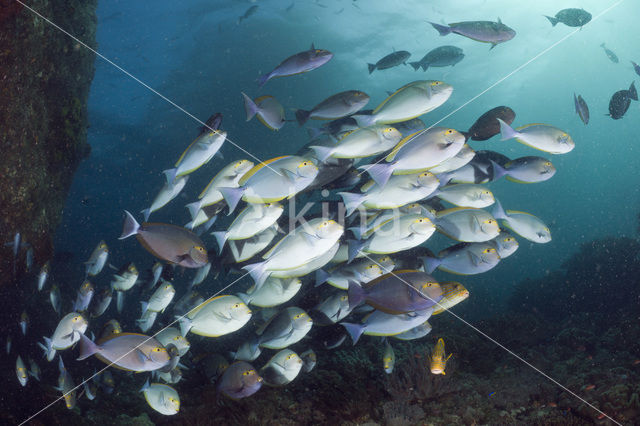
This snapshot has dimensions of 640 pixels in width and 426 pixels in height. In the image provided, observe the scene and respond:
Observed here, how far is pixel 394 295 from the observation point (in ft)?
9.21

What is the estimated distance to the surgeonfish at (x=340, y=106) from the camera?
151 inches

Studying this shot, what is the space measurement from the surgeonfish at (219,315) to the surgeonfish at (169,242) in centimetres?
54

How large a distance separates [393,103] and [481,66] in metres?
31.0

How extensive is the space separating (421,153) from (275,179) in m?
1.40

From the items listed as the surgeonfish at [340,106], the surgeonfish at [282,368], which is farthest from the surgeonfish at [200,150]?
the surgeonfish at [282,368]

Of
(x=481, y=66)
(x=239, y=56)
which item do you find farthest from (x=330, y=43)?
(x=481, y=66)

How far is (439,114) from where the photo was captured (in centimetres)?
3584

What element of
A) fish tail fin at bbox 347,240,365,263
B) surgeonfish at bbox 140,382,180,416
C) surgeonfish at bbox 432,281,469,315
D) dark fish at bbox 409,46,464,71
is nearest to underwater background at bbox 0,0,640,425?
surgeonfish at bbox 140,382,180,416

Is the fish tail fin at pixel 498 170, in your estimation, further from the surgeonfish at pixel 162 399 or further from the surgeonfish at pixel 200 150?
the surgeonfish at pixel 162 399

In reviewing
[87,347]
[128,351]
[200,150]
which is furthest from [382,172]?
[87,347]

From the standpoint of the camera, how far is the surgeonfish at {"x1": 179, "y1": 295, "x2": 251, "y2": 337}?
3.41 metres

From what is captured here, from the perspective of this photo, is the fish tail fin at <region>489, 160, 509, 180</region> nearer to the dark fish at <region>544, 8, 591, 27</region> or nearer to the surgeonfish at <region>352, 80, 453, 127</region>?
the surgeonfish at <region>352, 80, 453, 127</region>

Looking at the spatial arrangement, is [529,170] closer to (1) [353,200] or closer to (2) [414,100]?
(2) [414,100]

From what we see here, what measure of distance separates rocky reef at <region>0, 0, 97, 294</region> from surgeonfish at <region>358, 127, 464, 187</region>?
18.5 feet
